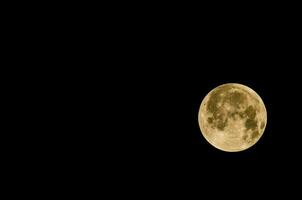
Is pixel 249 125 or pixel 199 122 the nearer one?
pixel 249 125

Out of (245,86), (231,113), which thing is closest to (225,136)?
(231,113)

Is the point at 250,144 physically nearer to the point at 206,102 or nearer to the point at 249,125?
the point at 249,125

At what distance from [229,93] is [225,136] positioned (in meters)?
0.98

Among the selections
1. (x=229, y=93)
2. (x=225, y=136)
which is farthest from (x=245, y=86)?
(x=225, y=136)

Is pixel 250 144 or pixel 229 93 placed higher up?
pixel 229 93

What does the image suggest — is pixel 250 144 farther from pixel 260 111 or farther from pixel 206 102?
pixel 206 102

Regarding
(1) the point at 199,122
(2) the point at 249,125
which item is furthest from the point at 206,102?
(2) the point at 249,125

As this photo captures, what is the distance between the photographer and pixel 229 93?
29.0 feet

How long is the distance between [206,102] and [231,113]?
0.80 meters

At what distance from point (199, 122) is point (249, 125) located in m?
1.27

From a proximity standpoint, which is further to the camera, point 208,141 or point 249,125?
point 208,141

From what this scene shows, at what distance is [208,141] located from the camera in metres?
9.35

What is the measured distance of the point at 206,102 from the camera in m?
9.23

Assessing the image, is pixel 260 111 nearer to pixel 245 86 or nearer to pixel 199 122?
pixel 245 86
